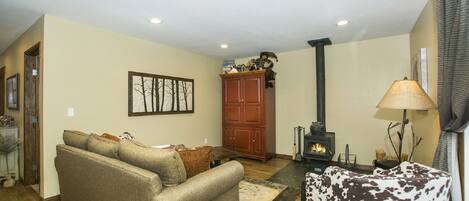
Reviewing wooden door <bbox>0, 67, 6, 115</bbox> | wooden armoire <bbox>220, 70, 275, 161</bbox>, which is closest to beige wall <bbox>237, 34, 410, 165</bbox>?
wooden armoire <bbox>220, 70, 275, 161</bbox>

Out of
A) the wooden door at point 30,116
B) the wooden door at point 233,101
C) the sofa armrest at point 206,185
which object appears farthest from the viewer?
the wooden door at point 233,101

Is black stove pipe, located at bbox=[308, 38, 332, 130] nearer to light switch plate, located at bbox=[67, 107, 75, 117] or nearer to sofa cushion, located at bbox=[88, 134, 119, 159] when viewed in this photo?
sofa cushion, located at bbox=[88, 134, 119, 159]

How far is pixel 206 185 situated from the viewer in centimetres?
168

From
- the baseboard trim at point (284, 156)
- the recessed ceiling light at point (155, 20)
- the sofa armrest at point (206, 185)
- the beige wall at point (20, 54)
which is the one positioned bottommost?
the baseboard trim at point (284, 156)

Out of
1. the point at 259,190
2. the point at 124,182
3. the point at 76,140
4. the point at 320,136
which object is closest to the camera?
the point at 124,182

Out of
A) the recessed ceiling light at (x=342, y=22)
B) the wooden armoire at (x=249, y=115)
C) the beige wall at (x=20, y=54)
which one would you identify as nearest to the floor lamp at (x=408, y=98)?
the recessed ceiling light at (x=342, y=22)

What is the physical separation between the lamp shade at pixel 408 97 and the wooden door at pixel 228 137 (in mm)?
3225

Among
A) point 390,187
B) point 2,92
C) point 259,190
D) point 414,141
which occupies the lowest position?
point 259,190

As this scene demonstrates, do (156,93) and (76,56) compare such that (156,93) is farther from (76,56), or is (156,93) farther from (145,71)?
(76,56)

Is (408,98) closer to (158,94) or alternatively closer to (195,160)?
(195,160)

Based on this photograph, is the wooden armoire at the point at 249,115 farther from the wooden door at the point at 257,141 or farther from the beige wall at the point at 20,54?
the beige wall at the point at 20,54

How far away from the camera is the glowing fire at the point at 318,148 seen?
12.2 feet

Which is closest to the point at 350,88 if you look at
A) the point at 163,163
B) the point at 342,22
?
the point at 342,22

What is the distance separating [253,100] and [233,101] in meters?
0.53
